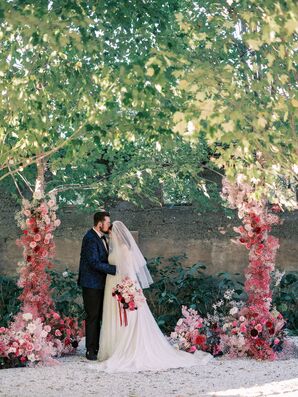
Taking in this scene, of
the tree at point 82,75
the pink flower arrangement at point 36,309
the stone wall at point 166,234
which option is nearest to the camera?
the tree at point 82,75

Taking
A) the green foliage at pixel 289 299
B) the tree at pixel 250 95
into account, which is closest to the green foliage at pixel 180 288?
the green foliage at pixel 289 299

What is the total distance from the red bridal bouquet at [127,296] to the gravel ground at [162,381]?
0.78 metres

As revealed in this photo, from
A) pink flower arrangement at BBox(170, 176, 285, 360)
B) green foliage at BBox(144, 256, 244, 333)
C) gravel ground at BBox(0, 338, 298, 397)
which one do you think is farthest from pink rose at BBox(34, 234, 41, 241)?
green foliage at BBox(144, 256, 244, 333)

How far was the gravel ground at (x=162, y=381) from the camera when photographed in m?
7.46

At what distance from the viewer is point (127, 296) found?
9172mm

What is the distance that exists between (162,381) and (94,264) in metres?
1.88

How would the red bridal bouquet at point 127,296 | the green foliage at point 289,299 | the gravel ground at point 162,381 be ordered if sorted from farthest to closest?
the green foliage at point 289,299
the red bridal bouquet at point 127,296
the gravel ground at point 162,381

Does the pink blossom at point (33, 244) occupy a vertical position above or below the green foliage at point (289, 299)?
above

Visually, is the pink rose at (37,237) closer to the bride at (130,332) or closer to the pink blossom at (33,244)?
the pink blossom at (33,244)

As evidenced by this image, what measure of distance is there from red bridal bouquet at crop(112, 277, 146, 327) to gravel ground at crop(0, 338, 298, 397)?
2.56ft

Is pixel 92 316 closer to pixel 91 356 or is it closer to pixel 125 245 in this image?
pixel 91 356

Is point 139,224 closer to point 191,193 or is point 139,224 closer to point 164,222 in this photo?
point 164,222

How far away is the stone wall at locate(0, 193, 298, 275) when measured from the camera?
12891 mm

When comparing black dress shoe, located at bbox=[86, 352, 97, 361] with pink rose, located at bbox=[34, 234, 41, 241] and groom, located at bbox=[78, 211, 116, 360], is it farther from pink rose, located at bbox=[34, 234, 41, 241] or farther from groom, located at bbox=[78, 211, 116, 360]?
pink rose, located at bbox=[34, 234, 41, 241]
